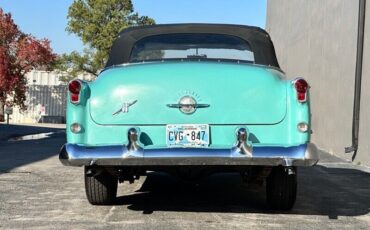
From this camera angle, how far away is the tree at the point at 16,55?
32531 mm

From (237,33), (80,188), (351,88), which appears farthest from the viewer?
(351,88)

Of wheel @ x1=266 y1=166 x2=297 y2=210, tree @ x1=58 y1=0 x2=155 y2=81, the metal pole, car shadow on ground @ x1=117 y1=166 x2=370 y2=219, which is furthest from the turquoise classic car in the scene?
tree @ x1=58 y1=0 x2=155 y2=81

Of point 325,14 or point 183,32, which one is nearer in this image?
point 183,32

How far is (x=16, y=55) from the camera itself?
110 feet

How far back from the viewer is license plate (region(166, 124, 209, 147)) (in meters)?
5.31

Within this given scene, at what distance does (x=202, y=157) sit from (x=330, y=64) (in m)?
9.99

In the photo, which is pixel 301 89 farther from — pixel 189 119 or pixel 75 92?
pixel 75 92

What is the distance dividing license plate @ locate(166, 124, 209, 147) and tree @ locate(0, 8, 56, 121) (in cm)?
2825

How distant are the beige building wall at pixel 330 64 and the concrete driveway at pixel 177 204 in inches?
120

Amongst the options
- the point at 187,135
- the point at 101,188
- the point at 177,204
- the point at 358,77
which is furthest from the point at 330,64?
the point at 187,135

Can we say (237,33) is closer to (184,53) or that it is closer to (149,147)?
(184,53)

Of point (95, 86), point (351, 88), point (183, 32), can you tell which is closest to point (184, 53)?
point (183, 32)

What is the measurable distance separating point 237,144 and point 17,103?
30.4 m

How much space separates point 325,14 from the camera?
15156 millimetres
